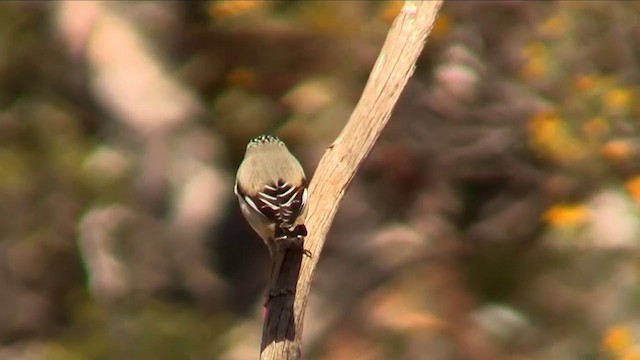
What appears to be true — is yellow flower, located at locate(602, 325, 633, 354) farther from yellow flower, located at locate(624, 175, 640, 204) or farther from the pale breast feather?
the pale breast feather

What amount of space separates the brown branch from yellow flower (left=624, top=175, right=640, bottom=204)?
1503mm

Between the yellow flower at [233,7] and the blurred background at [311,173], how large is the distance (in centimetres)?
2

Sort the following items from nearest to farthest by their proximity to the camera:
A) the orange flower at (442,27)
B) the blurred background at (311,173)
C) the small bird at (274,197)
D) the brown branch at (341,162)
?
the brown branch at (341,162) < the small bird at (274,197) < the blurred background at (311,173) < the orange flower at (442,27)

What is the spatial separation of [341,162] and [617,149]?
185 centimetres

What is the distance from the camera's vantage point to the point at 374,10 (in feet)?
16.9

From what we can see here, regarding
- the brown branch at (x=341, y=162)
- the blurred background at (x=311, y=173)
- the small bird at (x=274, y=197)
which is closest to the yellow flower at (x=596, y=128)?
the blurred background at (x=311, y=173)

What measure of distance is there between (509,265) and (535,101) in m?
1.07

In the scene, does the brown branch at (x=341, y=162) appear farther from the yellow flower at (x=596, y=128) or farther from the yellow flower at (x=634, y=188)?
the yellow flower at (x=634, y=188)

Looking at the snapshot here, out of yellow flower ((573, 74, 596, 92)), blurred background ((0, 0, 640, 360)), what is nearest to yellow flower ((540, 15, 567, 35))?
blurred background ((0, 0, 640, 360))

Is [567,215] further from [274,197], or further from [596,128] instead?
[274,197]

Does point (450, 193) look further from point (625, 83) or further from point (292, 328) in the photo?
point (292, 328)

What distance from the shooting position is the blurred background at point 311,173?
4621mm

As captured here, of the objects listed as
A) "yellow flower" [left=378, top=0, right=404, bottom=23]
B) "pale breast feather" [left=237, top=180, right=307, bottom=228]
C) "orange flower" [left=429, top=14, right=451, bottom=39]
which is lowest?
"pale breast feather" [left=237, top=180, right=307, bottom=228]

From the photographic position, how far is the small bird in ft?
8.87
